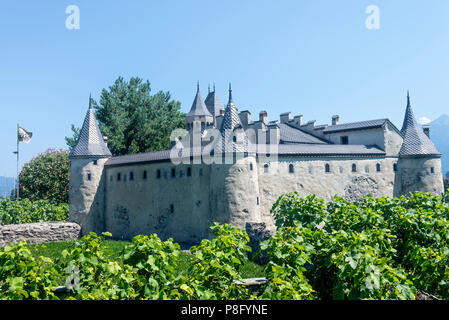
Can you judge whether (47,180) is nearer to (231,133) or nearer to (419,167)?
(231,133)

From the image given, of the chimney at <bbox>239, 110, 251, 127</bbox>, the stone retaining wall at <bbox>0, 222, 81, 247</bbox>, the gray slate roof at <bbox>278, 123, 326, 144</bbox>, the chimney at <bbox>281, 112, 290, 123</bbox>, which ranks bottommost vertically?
the stone retaining wall at <bbox>0, 222, 81, 247</bbox>

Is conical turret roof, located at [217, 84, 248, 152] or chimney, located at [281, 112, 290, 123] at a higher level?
chimney, located at [281, 112, 290, 123]

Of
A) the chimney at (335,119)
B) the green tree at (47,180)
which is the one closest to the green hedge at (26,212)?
the green tree at (47,180)

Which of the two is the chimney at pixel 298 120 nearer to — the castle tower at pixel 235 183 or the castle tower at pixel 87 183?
the castle tower at pixel 235 183

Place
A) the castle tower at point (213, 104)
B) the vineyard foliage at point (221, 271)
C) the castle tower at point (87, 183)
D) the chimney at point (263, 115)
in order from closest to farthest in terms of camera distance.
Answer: the vineyard foliage at point (221, 271), the castle tower at point (87, 183), the chimney at point (263, 115), the castle tower at point (213, 104)

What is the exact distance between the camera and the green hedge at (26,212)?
27.0 metres

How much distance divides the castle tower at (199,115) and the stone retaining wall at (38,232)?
21.7 m

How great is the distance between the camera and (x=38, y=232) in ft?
74.2

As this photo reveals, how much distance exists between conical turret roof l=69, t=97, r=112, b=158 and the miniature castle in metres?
0.07

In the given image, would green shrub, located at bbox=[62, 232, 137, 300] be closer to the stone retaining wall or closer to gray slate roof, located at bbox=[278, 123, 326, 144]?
the stone retaining wall

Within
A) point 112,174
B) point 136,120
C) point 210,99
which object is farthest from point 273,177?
point 210,99

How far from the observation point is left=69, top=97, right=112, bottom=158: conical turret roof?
90.9 feet

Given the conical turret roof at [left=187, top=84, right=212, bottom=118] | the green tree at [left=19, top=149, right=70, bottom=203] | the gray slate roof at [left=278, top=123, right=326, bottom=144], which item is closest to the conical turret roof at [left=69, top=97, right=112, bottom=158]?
the green tree at [left=19, top=149, right=70, bottom=203]
